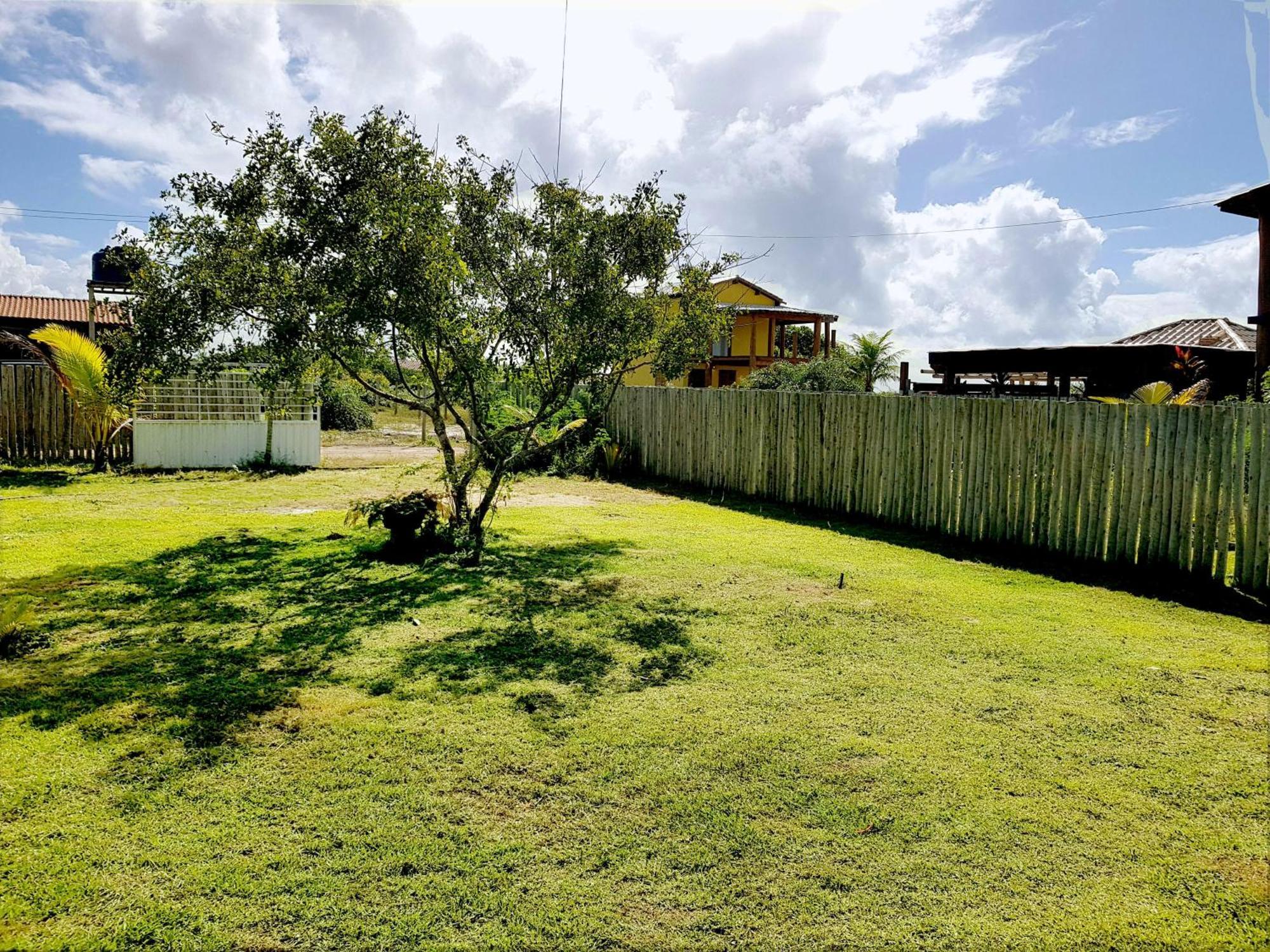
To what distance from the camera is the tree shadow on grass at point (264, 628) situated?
4.27m

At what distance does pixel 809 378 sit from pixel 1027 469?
521 inches

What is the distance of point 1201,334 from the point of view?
20.2 meters

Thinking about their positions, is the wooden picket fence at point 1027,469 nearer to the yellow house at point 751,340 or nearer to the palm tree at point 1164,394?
the palm tree at point 1164,394

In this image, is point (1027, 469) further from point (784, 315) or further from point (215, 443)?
point (784, 315)

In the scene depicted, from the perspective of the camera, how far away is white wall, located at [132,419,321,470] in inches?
582

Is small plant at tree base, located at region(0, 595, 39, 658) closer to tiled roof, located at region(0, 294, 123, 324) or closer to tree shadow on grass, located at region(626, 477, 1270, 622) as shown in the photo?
tree shadow on grass, located at region(626, 477, 1270, 622)

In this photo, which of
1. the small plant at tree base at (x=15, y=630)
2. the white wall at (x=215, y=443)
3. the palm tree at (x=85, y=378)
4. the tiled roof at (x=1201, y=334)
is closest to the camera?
the small plant at tree base at (x=15, y=630)

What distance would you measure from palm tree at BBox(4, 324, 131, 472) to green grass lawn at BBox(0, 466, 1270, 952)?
8.20 meters

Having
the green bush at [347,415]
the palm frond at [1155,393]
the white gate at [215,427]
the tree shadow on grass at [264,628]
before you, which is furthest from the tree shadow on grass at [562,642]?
the green bush at [347,415]

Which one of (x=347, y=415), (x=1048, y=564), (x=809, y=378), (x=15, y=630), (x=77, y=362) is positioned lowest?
(x=15, y=630)

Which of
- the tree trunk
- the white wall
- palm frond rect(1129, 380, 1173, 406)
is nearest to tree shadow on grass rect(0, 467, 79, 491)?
the white wall

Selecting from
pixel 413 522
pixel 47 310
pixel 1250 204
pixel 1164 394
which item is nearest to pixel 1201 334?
pixel 1250 204

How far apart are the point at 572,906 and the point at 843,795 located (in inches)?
49.4

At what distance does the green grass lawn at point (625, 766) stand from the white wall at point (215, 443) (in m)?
8.83
